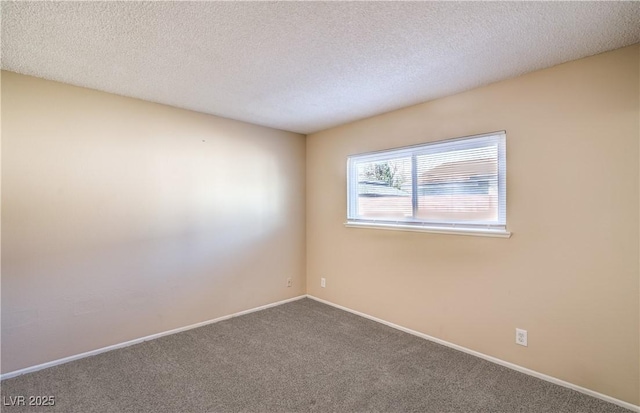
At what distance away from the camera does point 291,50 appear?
205cm

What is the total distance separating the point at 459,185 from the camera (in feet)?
9.27

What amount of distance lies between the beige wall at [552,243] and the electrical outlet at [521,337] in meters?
0.04

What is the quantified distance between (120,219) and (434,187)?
303 cm

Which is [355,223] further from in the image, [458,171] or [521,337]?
[521,337]

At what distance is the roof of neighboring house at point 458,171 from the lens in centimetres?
265

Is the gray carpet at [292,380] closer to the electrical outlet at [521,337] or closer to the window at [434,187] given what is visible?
the electrical outlet at [521,337]

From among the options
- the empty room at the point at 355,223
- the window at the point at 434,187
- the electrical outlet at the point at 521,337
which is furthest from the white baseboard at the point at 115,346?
the electrical outlet at the point at 521,337

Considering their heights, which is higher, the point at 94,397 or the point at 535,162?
the point at 535,162

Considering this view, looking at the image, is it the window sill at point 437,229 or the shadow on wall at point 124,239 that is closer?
the shadow on wall at point 124,239

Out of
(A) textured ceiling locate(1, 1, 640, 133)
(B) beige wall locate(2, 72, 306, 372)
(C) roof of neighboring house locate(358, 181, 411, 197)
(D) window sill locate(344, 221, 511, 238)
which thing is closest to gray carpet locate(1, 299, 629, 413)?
(B) beige wall locate(2, 72, 306, 372)

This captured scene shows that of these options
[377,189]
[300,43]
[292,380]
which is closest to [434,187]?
[377,189]

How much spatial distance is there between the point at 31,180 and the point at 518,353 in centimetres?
414

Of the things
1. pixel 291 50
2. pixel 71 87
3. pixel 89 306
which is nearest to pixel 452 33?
pixel 291 50

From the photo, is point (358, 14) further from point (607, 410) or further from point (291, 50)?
point (607, 410)
